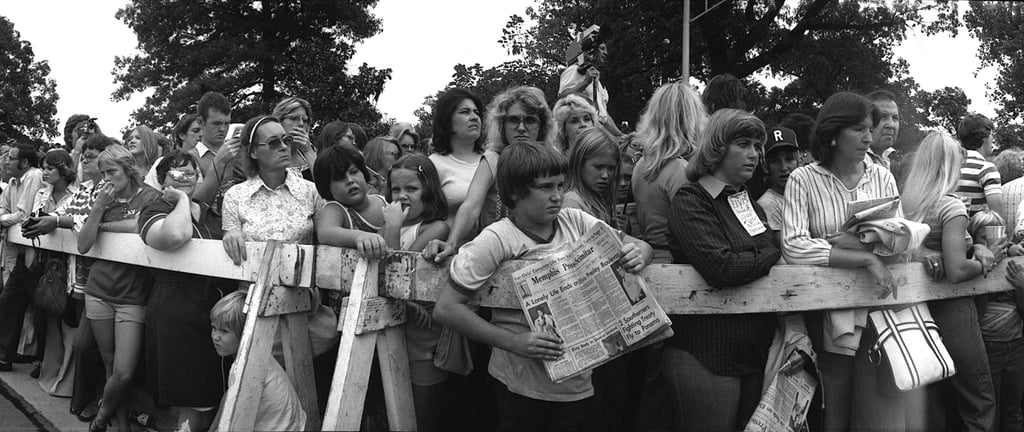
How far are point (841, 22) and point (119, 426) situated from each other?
23.2m

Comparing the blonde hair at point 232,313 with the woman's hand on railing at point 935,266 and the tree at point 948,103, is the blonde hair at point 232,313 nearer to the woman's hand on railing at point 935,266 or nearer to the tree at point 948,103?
the woman's hand on railing at point 935,266

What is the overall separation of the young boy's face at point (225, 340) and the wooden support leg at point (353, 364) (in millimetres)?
1019

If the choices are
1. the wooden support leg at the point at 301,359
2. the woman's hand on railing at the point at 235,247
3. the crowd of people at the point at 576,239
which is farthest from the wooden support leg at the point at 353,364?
the woman's hand on railing at the point at 235,247

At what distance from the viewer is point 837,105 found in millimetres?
3291

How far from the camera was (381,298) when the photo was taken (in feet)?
10.1

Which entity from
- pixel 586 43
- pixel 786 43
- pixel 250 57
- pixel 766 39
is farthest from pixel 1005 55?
pixel 250 57

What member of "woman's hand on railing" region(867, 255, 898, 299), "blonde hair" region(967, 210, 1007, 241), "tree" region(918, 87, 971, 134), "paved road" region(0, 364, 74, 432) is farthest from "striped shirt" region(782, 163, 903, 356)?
"tree" region(918, 87, 971, 134)

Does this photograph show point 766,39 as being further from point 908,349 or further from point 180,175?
point 908,349

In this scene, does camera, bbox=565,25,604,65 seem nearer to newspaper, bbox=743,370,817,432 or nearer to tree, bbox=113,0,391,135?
newspaper, bbox=743,370,817,432

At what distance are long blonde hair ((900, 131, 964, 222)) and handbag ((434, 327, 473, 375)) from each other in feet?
7.07

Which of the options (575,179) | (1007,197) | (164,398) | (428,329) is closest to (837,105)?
(575,179)

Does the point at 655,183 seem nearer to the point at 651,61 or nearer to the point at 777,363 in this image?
the point at 777,363

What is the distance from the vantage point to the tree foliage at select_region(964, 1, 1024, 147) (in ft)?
53.9

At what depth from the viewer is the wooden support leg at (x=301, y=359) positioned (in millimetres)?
3469
